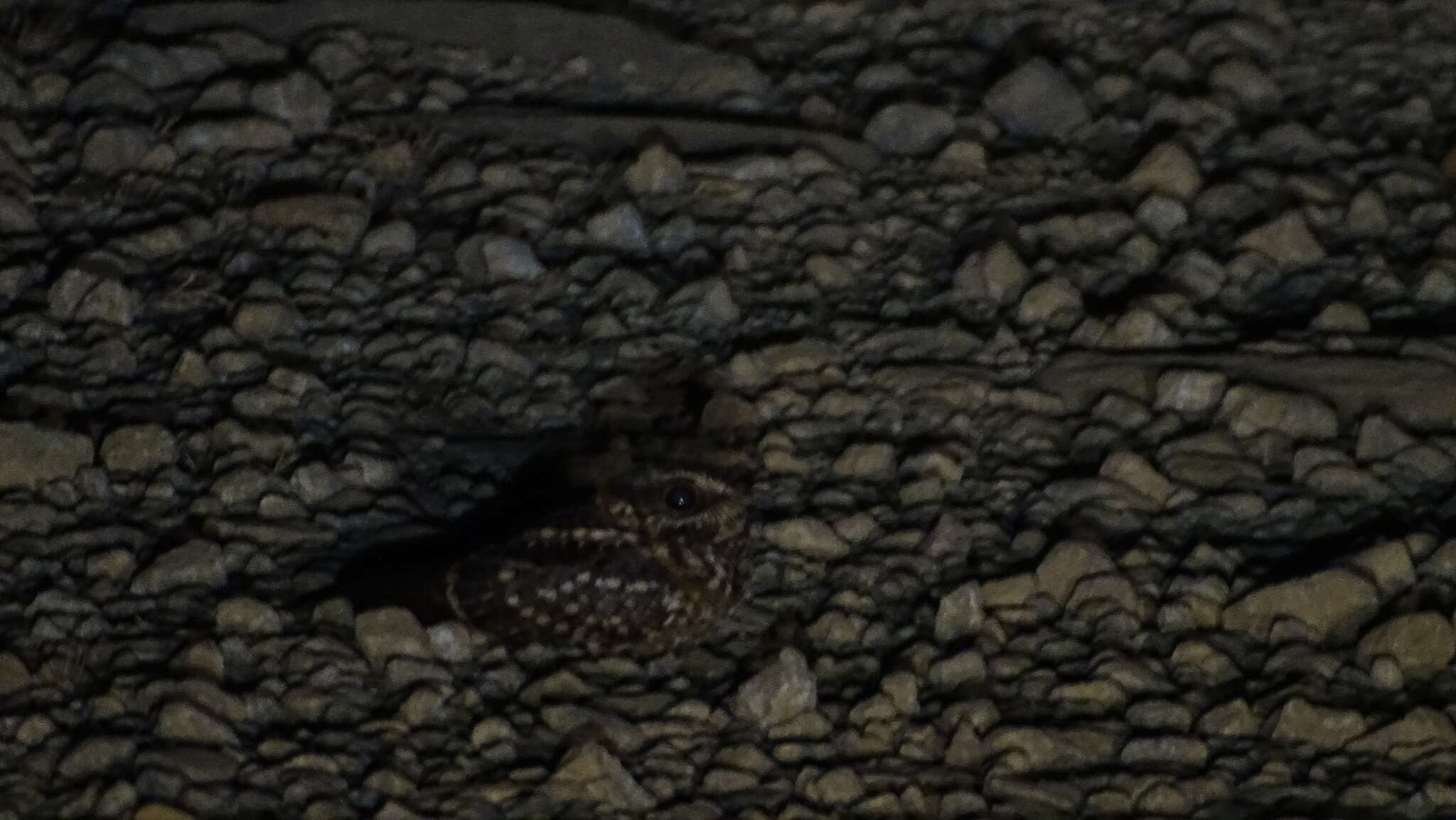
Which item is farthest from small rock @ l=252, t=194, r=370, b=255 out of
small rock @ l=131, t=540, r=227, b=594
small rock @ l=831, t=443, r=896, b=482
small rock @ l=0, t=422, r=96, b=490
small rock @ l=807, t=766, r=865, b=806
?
small rock @ l=807, t=766, r=865, b=806

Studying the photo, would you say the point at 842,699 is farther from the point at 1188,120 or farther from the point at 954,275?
the point at 1188,120

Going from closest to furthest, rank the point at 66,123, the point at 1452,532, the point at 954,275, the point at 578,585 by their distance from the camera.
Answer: the point at 578,585 → the point at 1452,532 → the point at 954,275 → the point at 66,123

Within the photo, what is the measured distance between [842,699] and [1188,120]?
6.43 ft

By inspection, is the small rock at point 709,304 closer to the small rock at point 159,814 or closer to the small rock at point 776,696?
the small rock at point 776,696

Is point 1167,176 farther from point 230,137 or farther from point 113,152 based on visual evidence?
point 113,152

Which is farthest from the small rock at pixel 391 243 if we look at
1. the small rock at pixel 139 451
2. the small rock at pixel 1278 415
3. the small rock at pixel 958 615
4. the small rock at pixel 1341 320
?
the small rock at pixel 1341 320

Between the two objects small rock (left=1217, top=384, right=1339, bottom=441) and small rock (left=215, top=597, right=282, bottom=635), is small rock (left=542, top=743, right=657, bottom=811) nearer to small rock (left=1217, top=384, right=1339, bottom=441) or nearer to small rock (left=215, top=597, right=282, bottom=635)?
small rock (left=215, top=597, right=282, bottom=635)

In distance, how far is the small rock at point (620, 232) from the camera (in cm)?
428

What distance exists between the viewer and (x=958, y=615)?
3.36 meters

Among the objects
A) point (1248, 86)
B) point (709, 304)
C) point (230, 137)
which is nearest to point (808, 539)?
point (709, 304)

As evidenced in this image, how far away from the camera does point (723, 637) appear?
11.2 ft

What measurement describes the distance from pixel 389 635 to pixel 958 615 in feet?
2.93

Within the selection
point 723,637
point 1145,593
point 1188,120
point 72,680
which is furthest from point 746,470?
point 1188,120

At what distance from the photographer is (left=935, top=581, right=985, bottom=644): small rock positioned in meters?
3.35
